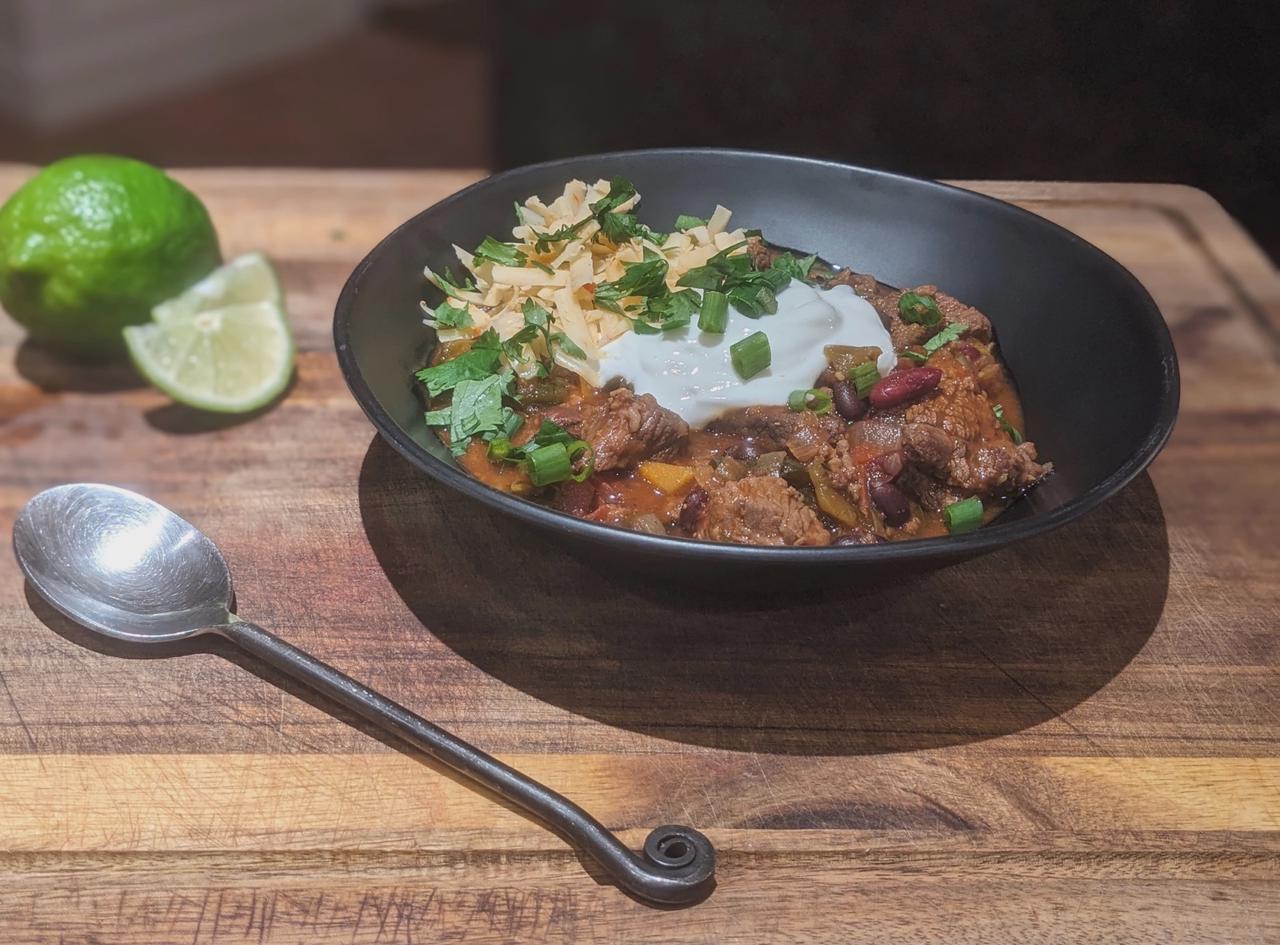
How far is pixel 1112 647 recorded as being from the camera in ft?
8.55

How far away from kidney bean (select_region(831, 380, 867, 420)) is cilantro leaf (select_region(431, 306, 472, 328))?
96 centimetres

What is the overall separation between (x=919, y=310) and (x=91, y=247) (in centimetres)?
238

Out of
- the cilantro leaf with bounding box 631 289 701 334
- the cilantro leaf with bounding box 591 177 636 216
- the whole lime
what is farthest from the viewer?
the whole lime

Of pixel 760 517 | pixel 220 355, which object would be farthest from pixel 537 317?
pixel 220 355

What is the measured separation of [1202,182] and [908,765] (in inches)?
119

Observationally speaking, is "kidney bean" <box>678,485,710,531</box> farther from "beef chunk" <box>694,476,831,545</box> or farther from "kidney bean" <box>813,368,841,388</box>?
"kidney bean" <box>813,368,841,388</box>

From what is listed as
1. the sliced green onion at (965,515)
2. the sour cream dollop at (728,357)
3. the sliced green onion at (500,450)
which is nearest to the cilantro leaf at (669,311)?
the sour cream dollop at (728,357)

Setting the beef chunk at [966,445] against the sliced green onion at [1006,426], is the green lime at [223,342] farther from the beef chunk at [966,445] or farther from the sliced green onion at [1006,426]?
the sliced green onion at [1006,426]

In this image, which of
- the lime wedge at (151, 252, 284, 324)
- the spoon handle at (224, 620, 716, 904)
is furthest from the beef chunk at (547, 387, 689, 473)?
the lime wedge at (151, 252, 284, 324)

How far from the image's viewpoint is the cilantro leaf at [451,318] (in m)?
2.89

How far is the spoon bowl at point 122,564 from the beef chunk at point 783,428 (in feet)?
4.07

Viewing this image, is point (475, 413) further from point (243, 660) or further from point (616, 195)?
point (616, 195)

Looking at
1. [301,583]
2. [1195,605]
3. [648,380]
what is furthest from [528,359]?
[1195,605]

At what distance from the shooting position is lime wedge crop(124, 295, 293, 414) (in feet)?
10.9
